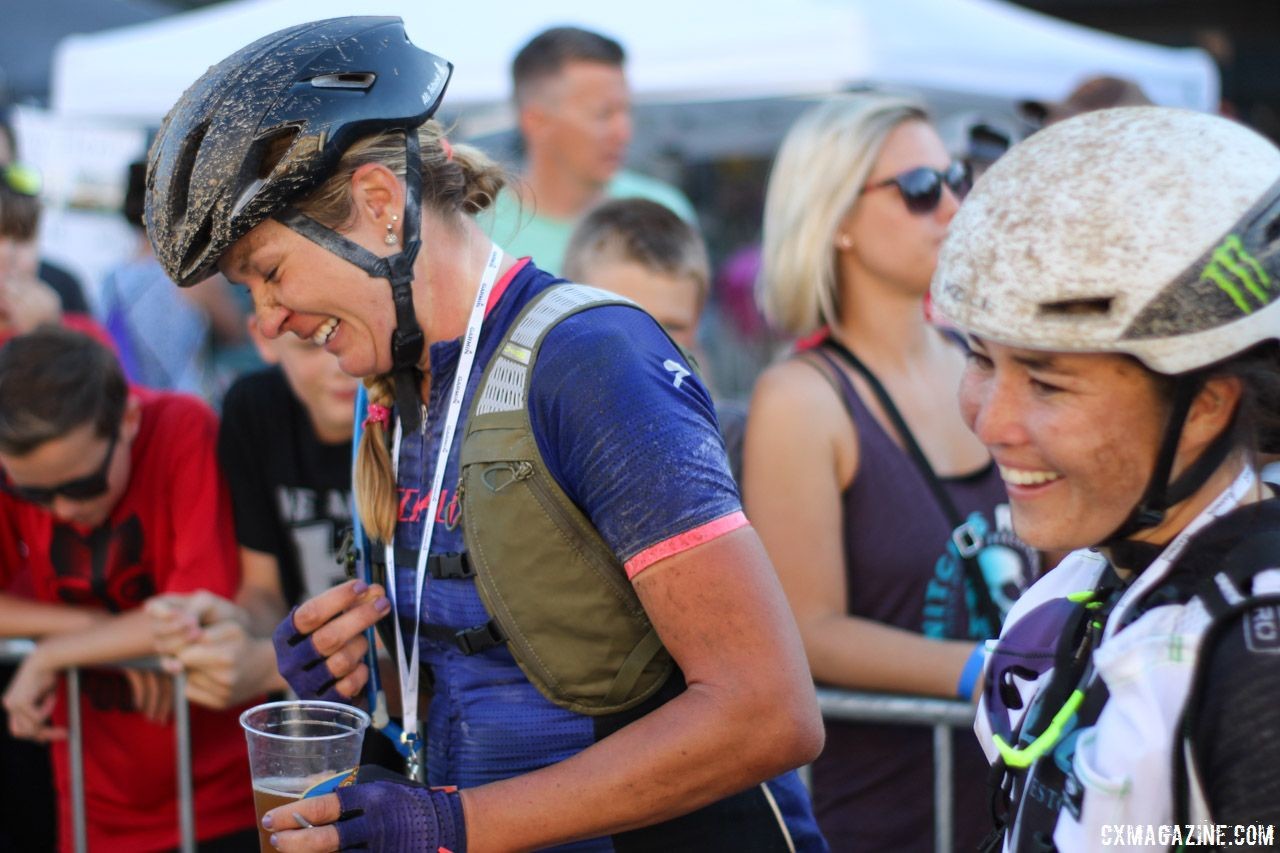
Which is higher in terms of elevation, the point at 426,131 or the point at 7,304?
the point at 426,131

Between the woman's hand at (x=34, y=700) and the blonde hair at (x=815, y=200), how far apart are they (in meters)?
2.22

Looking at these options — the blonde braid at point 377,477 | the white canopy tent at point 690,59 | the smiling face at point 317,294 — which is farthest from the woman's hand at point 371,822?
the white canopy tent at point 690,59

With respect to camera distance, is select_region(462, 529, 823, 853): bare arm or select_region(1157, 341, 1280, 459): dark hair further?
select_region(462, 529, 823, 853): bare arm

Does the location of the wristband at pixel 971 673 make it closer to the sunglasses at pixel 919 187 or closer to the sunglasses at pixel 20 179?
the sunglasses at pixel 919 187

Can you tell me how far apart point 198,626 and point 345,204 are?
5.21ft

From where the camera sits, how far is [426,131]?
2229 millimetres

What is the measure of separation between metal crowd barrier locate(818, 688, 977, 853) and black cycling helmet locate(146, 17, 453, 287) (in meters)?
1.75

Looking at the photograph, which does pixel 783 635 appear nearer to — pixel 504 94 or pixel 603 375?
pixel 603 375

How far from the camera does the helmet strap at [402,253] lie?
209 cm

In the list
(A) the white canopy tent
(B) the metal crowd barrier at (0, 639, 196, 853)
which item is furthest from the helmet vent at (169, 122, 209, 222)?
(A) the white canopy tent

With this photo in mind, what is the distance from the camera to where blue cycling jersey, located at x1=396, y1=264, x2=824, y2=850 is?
1.86 meters

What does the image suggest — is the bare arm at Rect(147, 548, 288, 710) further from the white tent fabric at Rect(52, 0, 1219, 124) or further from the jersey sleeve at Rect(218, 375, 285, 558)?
the white tent fabric at Rect(52, 0, 1219, 124)

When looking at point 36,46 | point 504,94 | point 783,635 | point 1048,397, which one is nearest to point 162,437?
point 783,635

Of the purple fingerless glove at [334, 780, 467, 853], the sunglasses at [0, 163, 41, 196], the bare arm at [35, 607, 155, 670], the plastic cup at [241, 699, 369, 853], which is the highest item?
the purple fingerless glove at [334, 780, 467, 853]
